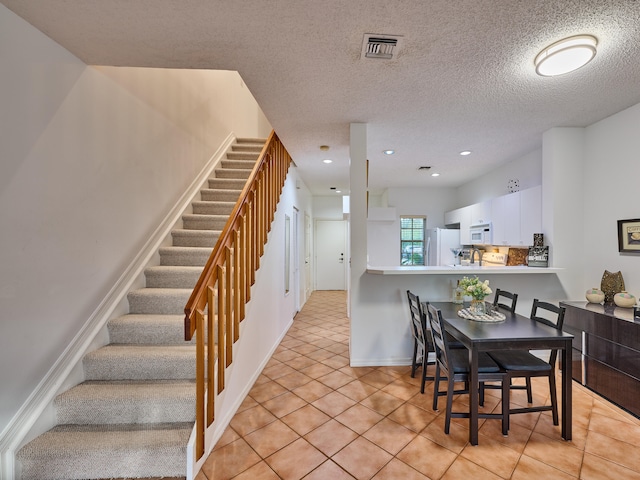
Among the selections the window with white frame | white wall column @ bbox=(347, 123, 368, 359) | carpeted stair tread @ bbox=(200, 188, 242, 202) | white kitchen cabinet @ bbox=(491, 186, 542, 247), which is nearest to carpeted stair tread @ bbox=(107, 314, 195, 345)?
white wall column @ bbox=(347, 123, 368, 359)

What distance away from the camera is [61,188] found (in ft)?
6.27

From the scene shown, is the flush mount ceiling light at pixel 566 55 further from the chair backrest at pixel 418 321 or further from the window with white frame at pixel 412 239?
the window with white frame at pixel 412 239

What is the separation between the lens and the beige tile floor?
1.77 meters

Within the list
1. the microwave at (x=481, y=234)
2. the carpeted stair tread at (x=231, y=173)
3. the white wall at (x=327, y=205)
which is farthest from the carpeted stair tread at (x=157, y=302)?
the white wall at (x=327, y=205)

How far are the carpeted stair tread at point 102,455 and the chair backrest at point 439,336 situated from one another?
1778 millimetres

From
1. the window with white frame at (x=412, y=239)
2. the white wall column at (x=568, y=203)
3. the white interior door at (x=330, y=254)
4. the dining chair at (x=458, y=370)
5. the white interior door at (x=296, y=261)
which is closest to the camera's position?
the dining chair at (x=458, y=370)

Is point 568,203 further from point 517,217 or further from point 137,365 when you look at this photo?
point 137,365

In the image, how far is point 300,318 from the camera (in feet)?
17.7

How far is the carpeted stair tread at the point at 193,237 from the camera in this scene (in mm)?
3182

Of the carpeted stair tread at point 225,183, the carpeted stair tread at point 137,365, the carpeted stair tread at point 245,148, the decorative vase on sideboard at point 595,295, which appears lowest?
the carpeted stair tread at point 137,365

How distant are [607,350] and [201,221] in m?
4.08

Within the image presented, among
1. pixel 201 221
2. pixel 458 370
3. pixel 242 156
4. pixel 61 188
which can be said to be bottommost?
pixel 458 370

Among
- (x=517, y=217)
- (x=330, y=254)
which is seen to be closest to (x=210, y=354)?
(x=517, y=217)

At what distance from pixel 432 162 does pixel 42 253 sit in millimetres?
4722
